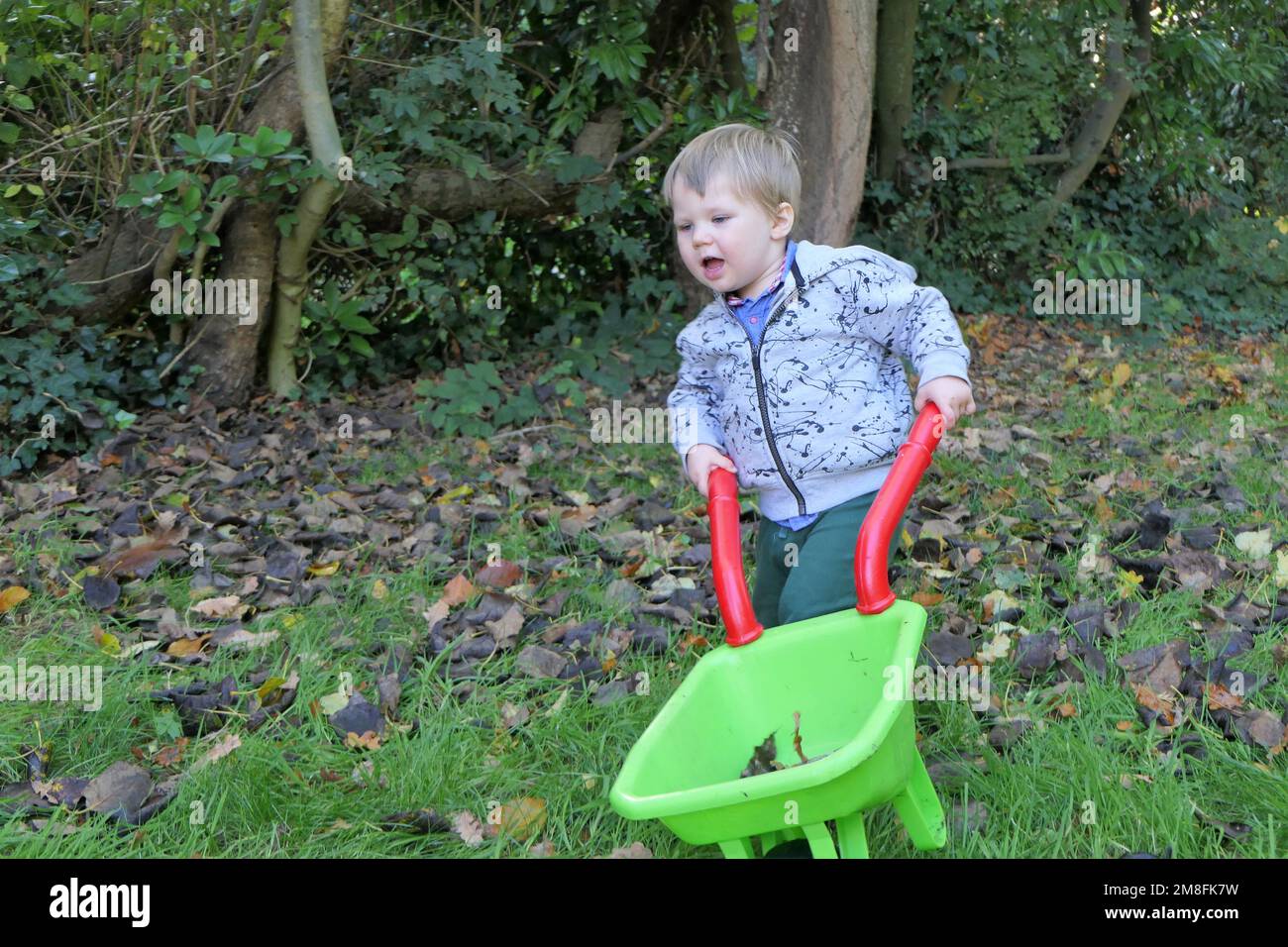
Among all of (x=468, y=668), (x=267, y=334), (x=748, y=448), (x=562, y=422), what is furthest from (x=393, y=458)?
(x=748, y=448)

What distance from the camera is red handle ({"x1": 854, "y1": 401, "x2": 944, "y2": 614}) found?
192 centimetres

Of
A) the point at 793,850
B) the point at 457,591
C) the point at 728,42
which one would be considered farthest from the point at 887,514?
the point at 728,42

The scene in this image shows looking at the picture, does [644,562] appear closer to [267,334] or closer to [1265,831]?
[1265,831]

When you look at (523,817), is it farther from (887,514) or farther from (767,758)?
(887,514)

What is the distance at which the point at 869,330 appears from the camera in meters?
2.28

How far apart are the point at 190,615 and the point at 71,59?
2849 mm

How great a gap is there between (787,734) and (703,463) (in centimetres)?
57

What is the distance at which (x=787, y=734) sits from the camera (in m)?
2.04

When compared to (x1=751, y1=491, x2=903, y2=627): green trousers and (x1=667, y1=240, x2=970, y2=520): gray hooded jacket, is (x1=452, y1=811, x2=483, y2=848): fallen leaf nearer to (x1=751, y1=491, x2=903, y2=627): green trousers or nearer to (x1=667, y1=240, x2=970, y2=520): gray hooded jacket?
(x1=751, y1=491, x2=903, y2=627): green trousers

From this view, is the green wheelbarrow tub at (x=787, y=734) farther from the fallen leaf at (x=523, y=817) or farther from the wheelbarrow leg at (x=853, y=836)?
the fallen leaf at (x=523, y=817)

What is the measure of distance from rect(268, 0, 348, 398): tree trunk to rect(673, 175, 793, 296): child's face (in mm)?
2610

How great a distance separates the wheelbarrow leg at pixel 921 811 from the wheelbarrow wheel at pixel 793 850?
0.58 feet

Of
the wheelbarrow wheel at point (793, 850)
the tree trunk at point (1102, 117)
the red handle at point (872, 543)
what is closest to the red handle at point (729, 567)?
the red handle at point (872, 543)

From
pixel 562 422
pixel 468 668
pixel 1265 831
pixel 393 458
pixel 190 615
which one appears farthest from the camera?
pixel 562 422
